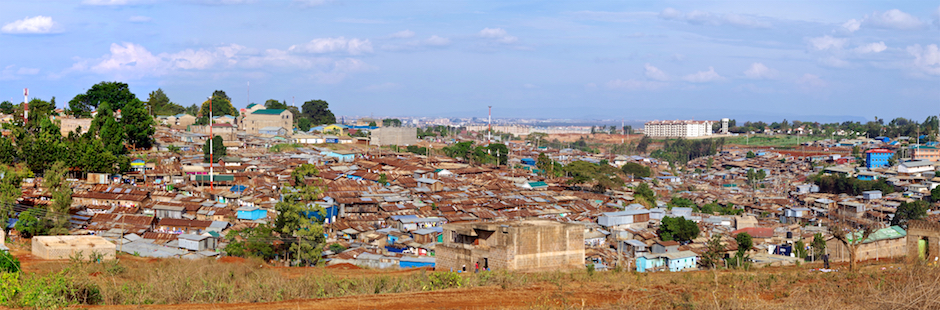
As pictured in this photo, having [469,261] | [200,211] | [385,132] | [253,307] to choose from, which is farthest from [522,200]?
[385,132]

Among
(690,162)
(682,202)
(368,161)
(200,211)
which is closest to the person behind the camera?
(200,211)

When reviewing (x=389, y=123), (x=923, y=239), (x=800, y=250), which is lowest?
(x=800, y=250)

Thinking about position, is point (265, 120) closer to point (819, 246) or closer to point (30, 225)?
point (30, 225)

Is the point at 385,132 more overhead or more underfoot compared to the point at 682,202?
more overhead

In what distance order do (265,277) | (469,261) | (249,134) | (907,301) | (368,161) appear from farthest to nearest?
(249,134) < (368,161) < (469,261) < (265,277) < (907,301)

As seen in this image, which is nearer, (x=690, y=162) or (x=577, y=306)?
(x=577, y=306)

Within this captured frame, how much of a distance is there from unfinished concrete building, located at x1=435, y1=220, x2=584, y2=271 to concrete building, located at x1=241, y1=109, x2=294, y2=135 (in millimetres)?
37105

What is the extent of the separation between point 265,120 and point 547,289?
41.8 m

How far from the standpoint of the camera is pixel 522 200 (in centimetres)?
2614

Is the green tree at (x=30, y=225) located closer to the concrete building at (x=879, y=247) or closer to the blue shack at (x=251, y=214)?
the blue shack at (x=251, y=214)

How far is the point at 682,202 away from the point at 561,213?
9.83m

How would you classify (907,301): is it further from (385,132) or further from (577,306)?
(385,132)

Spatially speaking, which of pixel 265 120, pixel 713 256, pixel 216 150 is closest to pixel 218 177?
pixel 216 150

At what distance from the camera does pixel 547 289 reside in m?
8.31
